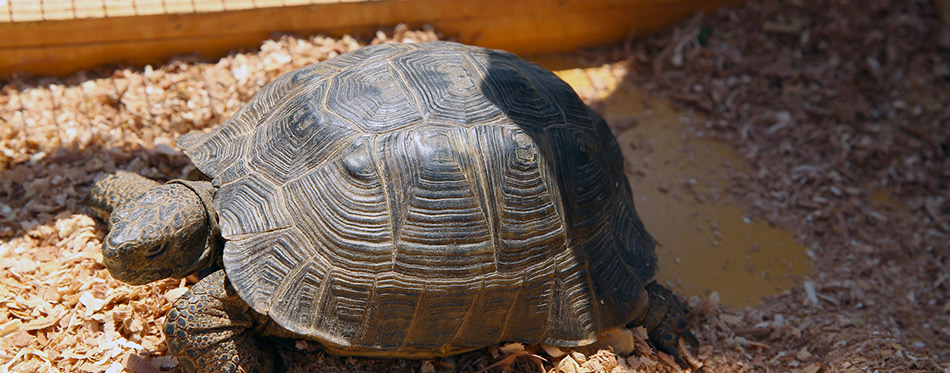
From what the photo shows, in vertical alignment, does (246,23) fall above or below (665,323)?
above

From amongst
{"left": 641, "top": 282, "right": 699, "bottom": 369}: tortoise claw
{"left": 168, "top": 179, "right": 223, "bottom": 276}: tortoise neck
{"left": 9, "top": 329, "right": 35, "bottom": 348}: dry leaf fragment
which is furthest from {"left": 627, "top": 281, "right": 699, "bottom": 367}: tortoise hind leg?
{"left": 9, "top": 329, "right": 35, "bottom": 348}: dry leaf fragment

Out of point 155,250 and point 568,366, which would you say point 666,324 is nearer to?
point 568,366

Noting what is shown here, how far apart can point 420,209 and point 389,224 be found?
0.48 ft

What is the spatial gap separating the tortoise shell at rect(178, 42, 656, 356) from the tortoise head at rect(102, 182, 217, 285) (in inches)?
5.2

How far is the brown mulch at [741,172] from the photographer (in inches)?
127

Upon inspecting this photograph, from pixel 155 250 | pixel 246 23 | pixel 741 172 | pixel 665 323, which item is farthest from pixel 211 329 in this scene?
pixel 741 172

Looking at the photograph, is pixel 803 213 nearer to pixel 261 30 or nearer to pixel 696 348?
pixel 696 348

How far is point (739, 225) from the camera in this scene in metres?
4.44

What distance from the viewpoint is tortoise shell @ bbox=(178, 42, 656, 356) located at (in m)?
2.79

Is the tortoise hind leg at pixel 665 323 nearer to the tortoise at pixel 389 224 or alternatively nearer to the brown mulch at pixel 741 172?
the brown mulch at pixel 741 172

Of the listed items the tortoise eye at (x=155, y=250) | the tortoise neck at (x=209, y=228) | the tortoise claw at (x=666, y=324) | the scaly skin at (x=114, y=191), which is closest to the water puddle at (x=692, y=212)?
the tortoise claw at (x=666, y=324)

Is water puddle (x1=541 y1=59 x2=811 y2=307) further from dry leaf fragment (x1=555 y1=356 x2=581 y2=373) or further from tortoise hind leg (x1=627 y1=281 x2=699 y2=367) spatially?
dry leaf fragment (x1=555 y1=356 x2=581 y2=373)

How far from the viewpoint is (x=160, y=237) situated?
2750mm

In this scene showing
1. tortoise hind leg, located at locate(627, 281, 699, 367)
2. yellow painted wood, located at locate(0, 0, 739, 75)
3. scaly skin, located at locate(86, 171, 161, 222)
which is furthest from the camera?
yellow painted wood, located at locate(0, 0, 739, 75)
